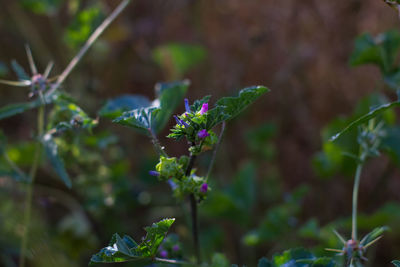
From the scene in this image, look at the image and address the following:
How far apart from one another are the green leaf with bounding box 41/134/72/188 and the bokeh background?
270mm

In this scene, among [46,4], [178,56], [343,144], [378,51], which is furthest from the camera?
[178,56]

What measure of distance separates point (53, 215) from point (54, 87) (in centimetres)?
132

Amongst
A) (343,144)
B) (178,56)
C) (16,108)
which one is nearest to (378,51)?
(343,144)

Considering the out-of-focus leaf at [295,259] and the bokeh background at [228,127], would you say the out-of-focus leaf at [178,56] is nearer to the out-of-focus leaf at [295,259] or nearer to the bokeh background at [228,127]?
the bokeh background at [228,127]

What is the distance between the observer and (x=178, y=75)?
7.77ft

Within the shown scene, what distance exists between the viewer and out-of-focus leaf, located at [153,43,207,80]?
2.14 metres

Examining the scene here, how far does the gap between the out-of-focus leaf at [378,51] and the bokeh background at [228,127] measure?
0.45m

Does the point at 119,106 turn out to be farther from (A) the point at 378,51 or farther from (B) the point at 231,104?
(A) the point at 378,51

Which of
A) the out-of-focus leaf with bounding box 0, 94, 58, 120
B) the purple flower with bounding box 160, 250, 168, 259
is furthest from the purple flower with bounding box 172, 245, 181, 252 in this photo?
the out-of-focus leaf with bounding box 0, 94, 58, 120

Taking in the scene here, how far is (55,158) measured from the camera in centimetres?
99

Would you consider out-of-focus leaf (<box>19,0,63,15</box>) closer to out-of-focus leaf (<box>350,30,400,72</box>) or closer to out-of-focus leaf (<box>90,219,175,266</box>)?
out-of-focus leaf (<box>350,30,400,72</box>)

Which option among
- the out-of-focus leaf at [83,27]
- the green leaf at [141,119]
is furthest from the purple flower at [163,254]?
the out-of-focus leaf at [83,27]

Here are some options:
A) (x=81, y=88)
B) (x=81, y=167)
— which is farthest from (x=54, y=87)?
(x=81, y=88)

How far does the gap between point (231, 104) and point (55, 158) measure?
44 centimetres
